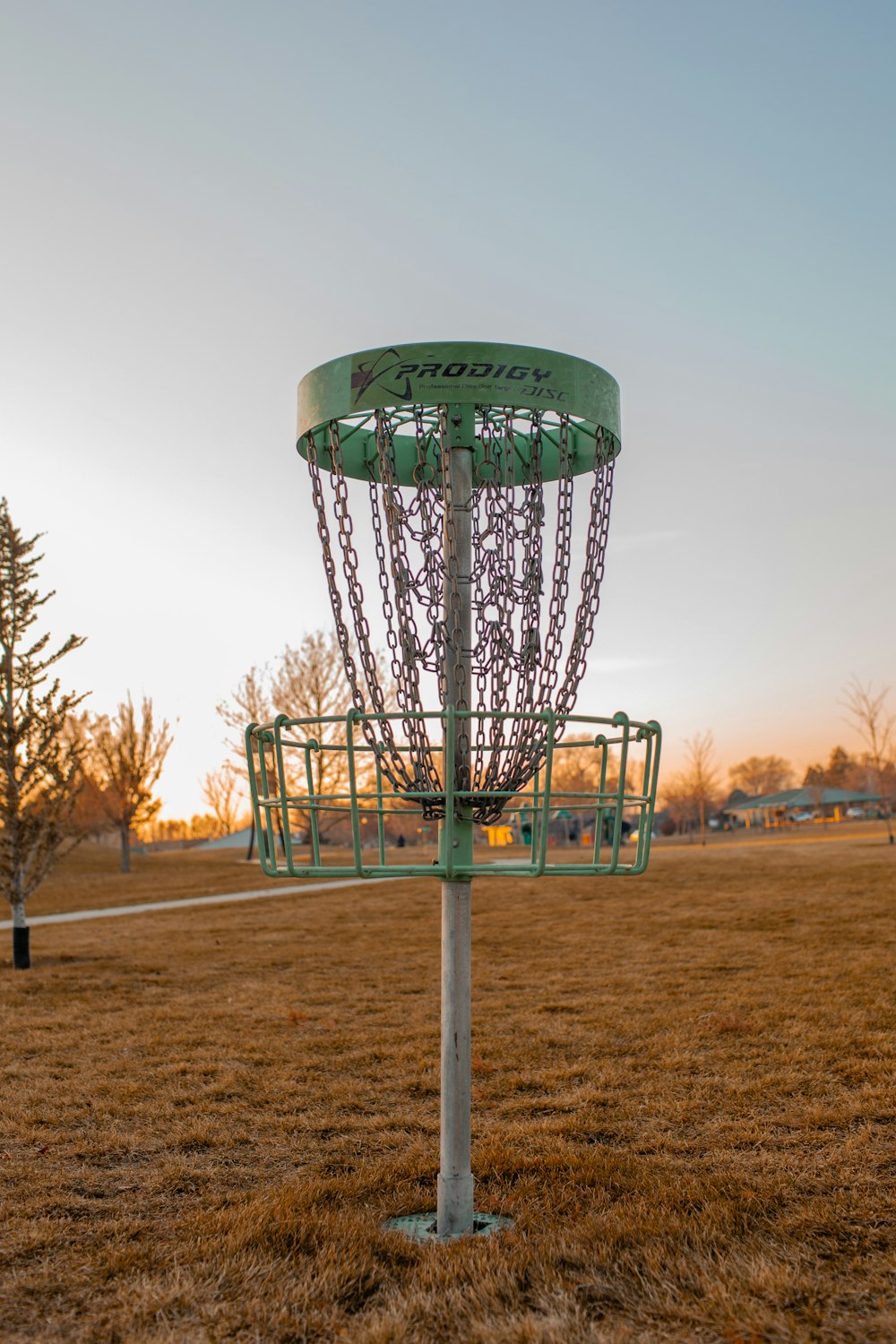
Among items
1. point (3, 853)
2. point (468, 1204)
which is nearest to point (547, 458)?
point (468, 1204)

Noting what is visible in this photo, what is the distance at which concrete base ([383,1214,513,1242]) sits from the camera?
156 inches

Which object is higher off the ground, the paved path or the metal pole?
the metal pole

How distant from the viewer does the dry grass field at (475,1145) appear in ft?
10.9

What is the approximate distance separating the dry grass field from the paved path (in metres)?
6.04

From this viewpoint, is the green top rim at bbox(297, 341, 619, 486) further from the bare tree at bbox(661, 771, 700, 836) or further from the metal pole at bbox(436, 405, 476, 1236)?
the bare tree at bbox(661, 771, 700, 836)

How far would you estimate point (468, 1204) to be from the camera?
159 inches

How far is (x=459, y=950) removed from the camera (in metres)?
4.03

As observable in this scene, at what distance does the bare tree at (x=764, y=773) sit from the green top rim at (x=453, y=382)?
11760cm

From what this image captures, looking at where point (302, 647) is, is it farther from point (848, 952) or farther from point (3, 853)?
point (848, 952)

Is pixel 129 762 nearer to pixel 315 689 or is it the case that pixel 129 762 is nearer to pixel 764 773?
pixel 315 689

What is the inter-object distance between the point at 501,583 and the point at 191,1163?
11.2 ft

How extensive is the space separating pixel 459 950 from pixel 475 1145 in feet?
6.02

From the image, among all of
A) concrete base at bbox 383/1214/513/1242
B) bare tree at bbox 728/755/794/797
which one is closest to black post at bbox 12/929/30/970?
concrete base at bbox 383/1214/513/1242

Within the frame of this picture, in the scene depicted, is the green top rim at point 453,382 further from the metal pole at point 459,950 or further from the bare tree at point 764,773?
the bare tree at point 764,773
